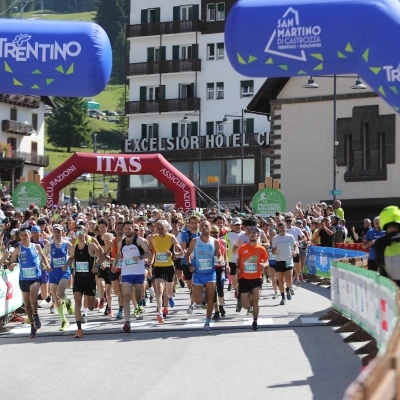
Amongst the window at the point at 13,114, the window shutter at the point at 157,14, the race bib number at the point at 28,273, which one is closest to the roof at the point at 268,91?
the race bib number at the point at 28,273

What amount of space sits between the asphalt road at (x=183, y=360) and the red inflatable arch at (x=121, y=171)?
18.3 m

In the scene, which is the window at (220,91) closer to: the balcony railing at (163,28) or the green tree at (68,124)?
the balcony railing at (163,28)

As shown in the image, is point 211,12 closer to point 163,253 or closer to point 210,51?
point 210,51

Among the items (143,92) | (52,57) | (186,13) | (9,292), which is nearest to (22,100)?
(143,92)

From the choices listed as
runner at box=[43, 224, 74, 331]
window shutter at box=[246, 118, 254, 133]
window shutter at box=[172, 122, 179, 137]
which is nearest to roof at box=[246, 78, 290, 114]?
runner at box=[43, 224, 74, 331]

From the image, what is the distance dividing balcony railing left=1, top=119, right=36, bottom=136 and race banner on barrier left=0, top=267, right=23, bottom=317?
6603 centimetres

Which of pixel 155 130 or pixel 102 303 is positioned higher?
pixel 155 130

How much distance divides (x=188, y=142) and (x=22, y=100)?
802 inches

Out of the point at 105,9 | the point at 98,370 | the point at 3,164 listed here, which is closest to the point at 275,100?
the point at 98,370

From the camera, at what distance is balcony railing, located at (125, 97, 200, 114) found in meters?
73.8

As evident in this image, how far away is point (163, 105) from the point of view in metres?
74.8

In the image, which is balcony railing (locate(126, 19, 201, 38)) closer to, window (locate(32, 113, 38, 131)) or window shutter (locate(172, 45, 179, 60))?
window shutter (locate(172, 45, 179, 60))

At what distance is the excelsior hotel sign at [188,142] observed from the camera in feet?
229

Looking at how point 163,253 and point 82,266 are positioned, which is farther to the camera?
point 163,253
